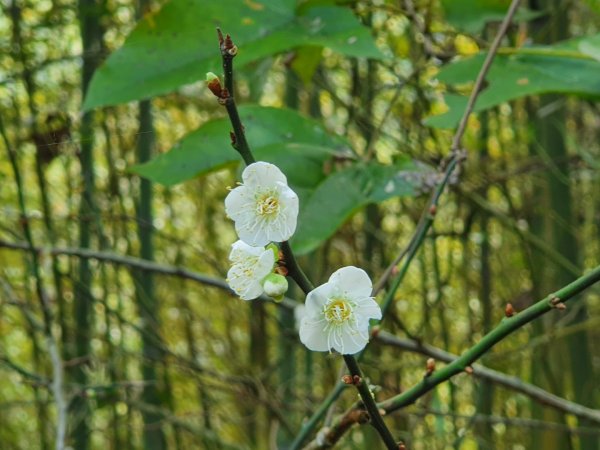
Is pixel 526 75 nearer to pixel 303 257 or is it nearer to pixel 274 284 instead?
pixel 274 284

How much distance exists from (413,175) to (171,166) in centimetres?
20

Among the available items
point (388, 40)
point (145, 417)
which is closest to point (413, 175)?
point (388, 40)

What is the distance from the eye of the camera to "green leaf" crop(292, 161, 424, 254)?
0.62 m

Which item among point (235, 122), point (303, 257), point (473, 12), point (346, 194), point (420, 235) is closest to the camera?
point (235, 122)

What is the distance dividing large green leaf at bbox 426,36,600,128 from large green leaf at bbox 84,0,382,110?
0.28 feet

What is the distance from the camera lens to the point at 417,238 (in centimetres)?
58

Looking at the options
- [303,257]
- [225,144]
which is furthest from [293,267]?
[303,257]

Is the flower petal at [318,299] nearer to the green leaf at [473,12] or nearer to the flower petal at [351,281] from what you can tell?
the flower petal at [351,281]

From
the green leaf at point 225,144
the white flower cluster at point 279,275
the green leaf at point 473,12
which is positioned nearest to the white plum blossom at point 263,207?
the white flower cluster at point 279,275

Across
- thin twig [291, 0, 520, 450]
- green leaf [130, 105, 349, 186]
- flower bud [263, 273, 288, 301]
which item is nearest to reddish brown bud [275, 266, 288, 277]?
flower bud [263, 273, 288, 301]

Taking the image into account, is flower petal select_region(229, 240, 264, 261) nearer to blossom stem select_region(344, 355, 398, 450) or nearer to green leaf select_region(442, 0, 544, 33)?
blossom stem select_region(344, 355, 398, 450)

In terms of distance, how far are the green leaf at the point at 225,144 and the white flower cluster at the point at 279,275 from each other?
252 millimetres

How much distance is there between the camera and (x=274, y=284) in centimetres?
38

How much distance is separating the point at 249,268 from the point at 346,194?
25 centimetres
